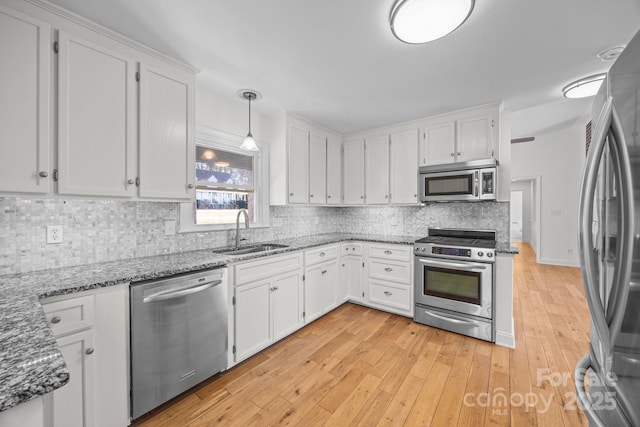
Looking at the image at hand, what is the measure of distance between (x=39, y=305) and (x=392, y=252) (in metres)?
2.98

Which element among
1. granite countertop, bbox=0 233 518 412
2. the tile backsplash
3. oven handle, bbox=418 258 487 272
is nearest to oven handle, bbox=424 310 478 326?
oven handle, bbox=418 258 487 272

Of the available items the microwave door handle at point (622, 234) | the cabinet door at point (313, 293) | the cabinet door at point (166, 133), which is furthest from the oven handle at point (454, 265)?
the cabinet door at point (166, 133)

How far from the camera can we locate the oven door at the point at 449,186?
9.21 feet

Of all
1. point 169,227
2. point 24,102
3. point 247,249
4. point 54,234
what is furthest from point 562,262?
point 24,102

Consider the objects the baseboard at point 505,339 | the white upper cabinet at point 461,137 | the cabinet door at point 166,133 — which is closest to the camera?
the cabinet door at point 166,133

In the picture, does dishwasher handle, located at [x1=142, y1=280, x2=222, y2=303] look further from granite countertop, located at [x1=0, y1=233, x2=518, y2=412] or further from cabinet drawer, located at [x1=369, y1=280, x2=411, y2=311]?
cabinet drawer, located at [x1=369, y1=280, x2=411, y2=311]

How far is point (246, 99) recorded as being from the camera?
269cm

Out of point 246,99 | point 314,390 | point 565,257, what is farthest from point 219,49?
point 565,257

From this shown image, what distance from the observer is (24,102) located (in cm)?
135

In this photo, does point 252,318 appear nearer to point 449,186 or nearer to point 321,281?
point 321,281

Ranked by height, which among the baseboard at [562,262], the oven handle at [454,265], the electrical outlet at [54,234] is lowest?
the baseboard at [562,262]

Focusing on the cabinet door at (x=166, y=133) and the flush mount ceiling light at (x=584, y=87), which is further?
the flush mount ceiling light at (x=584, y=87)

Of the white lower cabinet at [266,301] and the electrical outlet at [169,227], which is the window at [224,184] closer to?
the electrical outlet at [169,227]

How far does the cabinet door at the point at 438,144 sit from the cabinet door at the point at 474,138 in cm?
7
